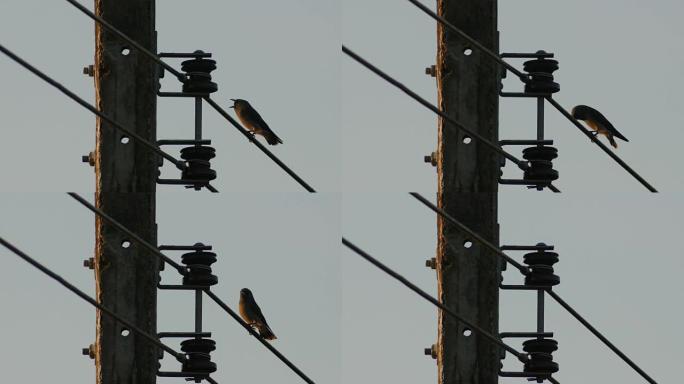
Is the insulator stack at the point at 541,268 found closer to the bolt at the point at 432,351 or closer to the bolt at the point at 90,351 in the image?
the bolt at the point at 432,351

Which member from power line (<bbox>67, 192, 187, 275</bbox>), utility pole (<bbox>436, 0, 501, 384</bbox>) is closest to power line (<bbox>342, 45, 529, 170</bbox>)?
utility pole (<bbox>436, 0, 501, 384</bbox>)

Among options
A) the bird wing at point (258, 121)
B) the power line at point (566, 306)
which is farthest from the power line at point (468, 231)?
the bird wing at point (258, 121)

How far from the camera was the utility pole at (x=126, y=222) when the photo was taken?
40.7ft

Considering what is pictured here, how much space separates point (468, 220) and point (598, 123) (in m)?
2.30

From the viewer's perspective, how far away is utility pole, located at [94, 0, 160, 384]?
12.4 m

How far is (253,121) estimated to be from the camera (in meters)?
14.9

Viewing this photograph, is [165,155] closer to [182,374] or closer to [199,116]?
[199,116]

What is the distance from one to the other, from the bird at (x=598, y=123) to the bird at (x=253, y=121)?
87.4 inches

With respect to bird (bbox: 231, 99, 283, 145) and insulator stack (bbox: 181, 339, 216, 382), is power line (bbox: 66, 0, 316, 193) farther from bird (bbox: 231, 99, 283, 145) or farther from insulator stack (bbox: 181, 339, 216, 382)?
bird (bbox: 231, 99, 283, 145)

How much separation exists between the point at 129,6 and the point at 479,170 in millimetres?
2417

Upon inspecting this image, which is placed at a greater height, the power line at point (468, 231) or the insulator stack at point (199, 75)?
the insulator stack at point (199, 75)

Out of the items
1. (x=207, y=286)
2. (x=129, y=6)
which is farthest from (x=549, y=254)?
(x=129, y=6)

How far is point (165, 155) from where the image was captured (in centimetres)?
1242

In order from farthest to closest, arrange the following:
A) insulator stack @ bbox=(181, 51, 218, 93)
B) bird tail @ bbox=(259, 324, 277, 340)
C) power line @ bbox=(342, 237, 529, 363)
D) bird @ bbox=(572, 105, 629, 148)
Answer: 1. bird @ bbox=(572, 105, 629, 148)
2. bird tail @ bbox=(259, 324, 277, 340)
3. insulator stack @ bbox=(181, 51, 218, 93)
4. power line @ bbox=(342, 237, 529, 363)
